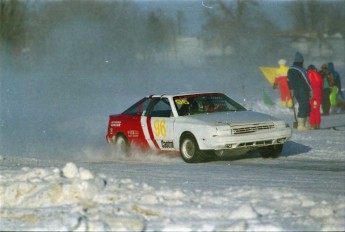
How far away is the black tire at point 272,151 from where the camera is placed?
1452 cm

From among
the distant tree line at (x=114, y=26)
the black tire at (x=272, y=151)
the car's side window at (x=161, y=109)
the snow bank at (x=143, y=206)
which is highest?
the distant tree line at (x=114, y=26)

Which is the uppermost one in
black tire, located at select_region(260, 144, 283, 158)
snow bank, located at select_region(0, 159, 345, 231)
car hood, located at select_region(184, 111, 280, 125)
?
car hood, located at select_region(184, 111, 280, 125)

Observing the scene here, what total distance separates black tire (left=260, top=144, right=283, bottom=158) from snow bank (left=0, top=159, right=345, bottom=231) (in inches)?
199

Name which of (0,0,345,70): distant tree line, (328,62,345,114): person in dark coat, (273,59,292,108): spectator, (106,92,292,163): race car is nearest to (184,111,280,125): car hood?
(106,92,292,163): race car

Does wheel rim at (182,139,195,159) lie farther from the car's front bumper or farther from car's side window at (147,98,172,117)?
car's side window at (147,98,172,117)

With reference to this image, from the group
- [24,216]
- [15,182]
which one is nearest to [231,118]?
[15,182]

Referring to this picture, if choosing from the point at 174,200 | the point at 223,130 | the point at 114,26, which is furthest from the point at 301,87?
the point at 114,26

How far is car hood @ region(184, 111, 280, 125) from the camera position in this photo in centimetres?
1391

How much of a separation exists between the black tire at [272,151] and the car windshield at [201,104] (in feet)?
3.10

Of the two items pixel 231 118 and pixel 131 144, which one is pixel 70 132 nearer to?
pixel 131 144

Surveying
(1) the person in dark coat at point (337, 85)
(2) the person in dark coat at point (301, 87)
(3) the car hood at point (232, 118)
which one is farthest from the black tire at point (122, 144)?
(1) the person in dark coat at point (337, 85)

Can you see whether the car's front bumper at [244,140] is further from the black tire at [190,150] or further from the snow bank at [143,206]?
the snow bank at [143,206]

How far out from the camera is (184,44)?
175 ft

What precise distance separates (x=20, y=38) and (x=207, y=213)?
42574 millimetres
